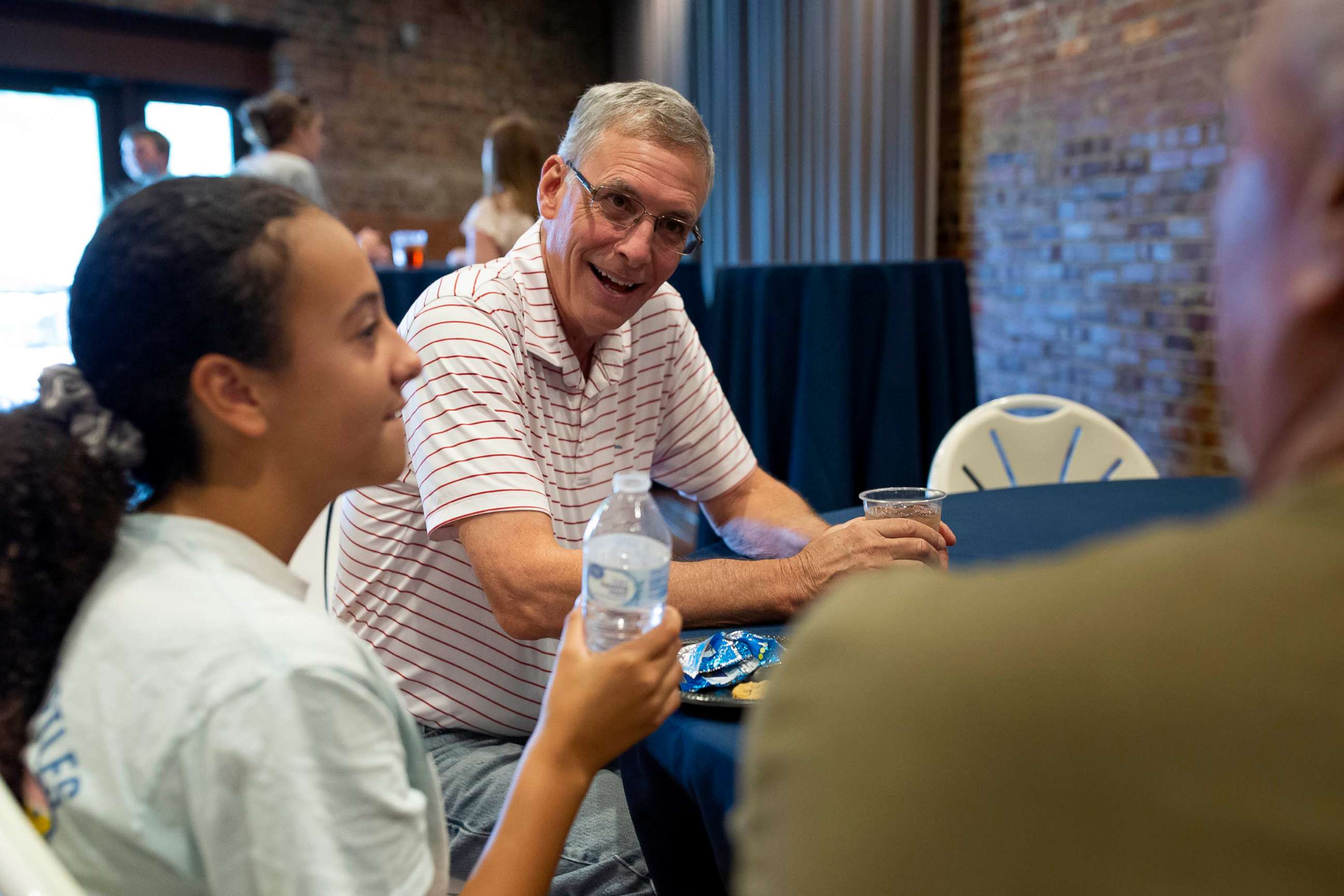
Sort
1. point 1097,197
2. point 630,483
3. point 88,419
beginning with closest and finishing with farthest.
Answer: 1. point 88,419
2. point 630,483
3. point 1097,197

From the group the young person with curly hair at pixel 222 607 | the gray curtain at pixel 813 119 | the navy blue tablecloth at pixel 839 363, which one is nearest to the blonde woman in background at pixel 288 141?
the navy blue tablecloth at pixel 839 363

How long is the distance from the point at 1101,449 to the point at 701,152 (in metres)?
1.32

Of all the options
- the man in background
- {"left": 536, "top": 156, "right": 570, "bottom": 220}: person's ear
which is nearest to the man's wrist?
{"left": 536, "top": 156, "right": 570, "bottom": 220}: person's ear

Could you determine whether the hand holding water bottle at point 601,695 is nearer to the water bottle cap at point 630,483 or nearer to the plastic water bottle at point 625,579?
the plastic water bottle at point 625,579

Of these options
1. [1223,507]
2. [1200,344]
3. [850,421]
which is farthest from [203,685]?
[1200,344]

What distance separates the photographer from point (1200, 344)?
11.4 ft

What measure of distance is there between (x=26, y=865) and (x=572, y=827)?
590mm

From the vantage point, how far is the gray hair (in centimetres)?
155

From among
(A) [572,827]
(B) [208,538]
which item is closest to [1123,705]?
(B) [208,538]

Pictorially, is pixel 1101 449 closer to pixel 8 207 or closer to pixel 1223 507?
pixel 1223 507

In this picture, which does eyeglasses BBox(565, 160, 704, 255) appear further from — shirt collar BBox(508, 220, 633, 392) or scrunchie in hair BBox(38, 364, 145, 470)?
scrunchie in hair BBox(38, 364, 145, 470)

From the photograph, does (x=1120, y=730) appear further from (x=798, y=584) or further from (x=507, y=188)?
(x=507, y=188)

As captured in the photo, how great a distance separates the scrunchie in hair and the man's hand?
79 cm

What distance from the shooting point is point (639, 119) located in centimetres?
155
